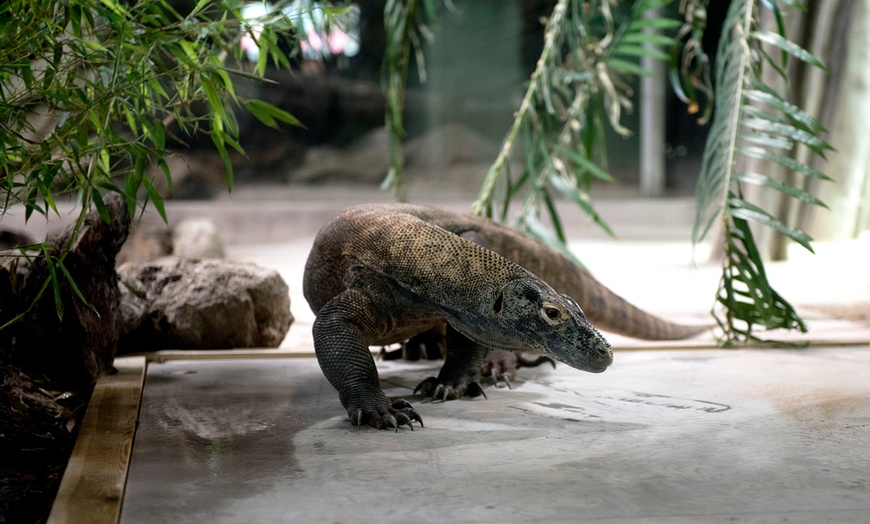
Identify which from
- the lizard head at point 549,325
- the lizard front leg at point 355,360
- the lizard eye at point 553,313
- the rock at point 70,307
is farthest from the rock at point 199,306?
the lizard eye at point 553,313

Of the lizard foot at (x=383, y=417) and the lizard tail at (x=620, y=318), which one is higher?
the lizard foot at (x=383, y=417)

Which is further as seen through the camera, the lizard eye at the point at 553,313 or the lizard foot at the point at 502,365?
the lizard foot at the point at 502,365

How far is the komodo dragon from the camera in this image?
9.16ft

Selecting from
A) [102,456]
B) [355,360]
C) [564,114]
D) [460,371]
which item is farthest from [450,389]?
[564,114]

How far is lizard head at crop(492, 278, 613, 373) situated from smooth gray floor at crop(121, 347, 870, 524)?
23 cm

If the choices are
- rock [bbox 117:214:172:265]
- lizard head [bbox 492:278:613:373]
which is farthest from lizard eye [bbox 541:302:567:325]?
rock [bbox 117:214:172:265]

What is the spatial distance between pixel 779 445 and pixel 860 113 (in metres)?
4.83

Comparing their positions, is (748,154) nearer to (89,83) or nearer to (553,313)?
(553,313)

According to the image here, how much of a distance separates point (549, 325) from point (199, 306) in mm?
1842

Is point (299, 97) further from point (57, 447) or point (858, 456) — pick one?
point (858, 456)

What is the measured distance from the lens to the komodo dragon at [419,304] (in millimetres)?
2791

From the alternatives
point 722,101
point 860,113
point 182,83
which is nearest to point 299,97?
point 860,113

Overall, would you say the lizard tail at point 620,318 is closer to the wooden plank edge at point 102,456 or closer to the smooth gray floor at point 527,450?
the smooth gray floor at point 527,450

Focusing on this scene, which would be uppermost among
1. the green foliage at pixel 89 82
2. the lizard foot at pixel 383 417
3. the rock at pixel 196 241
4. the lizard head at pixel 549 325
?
the green foliage at pixel 89 82
